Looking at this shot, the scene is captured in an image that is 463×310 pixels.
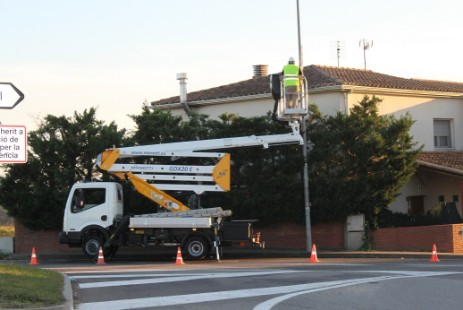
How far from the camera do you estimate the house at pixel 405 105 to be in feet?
87.3

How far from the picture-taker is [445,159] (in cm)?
2692

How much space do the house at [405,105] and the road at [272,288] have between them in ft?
37.3

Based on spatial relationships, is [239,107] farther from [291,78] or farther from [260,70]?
[291,78]

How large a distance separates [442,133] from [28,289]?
23670 millimetres

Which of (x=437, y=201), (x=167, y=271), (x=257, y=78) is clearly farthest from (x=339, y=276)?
(x=257, y=78)

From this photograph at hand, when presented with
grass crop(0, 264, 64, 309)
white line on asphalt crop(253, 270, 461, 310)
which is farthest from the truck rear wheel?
grass crop(0, 264, 64, 309)

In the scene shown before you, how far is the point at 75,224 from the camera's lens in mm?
20766

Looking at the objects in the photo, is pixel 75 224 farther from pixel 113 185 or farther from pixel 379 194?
pixel 379 194

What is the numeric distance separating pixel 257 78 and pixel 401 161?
11879 mm

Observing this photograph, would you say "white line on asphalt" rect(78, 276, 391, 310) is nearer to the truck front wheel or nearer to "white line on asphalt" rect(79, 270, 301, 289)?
"white line on asphalt" rect(79, 270, 301, 289)

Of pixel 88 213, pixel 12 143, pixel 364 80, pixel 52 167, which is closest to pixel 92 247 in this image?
pixel 88 213

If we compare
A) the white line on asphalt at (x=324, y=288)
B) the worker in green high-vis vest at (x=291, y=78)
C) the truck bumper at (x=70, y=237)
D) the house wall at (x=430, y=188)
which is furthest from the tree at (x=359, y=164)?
the truck bumper at (x=70, y=237)

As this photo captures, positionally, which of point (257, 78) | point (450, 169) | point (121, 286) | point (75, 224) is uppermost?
point (257, 78)

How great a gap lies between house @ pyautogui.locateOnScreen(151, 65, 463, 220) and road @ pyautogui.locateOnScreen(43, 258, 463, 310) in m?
11.4
